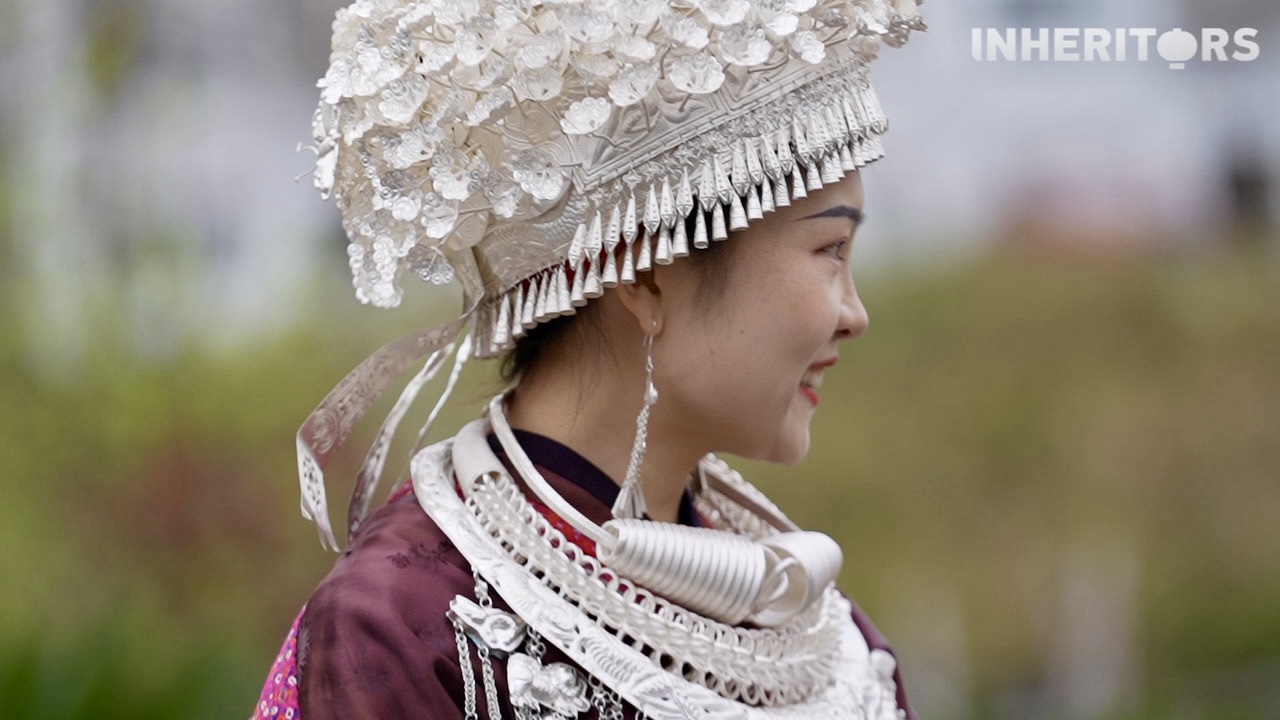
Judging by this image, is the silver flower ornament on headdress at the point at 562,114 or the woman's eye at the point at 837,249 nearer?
the silver flower ornament on headdress at the point at 562,114

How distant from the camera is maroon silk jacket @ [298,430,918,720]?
1.33m

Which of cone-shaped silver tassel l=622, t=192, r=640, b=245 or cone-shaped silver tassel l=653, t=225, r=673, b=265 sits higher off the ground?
cone-shaped silver tassel l=622, t=192, r=640, b=245

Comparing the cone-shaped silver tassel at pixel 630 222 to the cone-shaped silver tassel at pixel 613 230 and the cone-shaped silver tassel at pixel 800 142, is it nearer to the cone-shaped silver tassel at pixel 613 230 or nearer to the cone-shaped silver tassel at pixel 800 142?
the cone-shaped silver tassel at pixel 613 230

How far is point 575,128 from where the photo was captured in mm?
Answer: 1405

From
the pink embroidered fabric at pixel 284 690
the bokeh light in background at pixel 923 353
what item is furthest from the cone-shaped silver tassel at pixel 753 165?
the bokeh light in background at pixel 923 353

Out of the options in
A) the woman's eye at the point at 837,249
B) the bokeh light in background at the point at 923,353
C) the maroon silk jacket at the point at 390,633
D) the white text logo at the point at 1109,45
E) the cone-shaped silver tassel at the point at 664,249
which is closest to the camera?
the maroon silk jacket at the point at 390,633

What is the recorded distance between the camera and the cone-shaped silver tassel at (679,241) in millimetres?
1446

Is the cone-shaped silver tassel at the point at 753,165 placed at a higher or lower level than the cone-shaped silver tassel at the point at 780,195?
higher

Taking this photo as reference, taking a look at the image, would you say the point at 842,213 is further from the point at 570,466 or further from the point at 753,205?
the point at 570,466

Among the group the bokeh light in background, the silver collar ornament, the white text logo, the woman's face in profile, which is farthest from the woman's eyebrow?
the bokeh light in background

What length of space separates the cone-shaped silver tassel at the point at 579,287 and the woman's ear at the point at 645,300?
0.15 feet

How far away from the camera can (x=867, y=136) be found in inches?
61.1

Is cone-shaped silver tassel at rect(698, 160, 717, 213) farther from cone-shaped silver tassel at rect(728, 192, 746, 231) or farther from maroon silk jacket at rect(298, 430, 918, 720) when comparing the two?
maroon silk jacket at rect(298, 430, 918, 720)

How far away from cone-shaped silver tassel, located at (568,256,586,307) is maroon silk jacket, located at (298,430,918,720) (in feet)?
0.95
